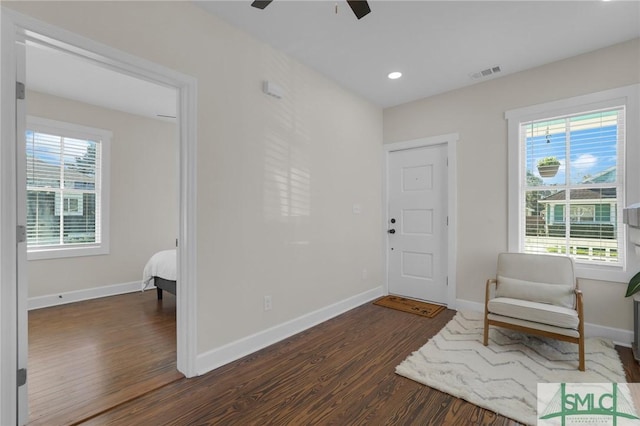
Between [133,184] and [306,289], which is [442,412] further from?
[133,184]

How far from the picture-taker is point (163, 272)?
149 inches

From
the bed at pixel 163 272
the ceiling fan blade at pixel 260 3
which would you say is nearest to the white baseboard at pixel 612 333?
the ceiling fan blade at pixel 260 3

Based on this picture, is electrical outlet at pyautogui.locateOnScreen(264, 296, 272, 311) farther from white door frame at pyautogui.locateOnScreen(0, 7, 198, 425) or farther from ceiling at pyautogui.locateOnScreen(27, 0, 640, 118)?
ceiling at pyautogui.locateOnScreen(27, 0, 640, 118)

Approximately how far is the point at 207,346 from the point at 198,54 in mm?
2236

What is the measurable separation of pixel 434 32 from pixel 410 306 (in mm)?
3011

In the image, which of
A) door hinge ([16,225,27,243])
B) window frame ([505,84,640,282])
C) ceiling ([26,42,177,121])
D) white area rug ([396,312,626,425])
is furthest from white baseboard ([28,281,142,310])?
window frame ([505,84,640,282])

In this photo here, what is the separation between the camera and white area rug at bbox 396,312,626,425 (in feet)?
6.29

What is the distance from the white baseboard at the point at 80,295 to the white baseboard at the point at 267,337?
3048 mm

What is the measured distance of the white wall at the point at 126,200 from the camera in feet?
12.8

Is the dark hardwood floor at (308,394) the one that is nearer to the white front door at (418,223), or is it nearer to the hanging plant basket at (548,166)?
the white front door at (418,223)

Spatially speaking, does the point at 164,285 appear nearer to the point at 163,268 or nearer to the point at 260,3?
the point at 163,268

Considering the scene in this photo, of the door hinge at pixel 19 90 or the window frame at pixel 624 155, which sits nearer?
the door hinge at pixel 19 90

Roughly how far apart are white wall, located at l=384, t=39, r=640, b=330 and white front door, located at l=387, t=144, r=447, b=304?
242 mm

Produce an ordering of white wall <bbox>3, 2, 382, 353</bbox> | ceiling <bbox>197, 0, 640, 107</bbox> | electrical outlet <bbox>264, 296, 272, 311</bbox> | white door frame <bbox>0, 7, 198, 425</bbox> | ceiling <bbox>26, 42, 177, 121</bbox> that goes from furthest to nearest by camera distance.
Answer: ceiling <bbox>26, 42, 177, 121</bbox>
electrical outlet <bbox>264, 296, 272, 311</bbox>
ceiling <bbox>197, 0, 640, 107</bbox>
white wall <bbox>3, 2, 382, 353</bbox>
white door frame <bbox>0, 7, 198, 425</bbox>
